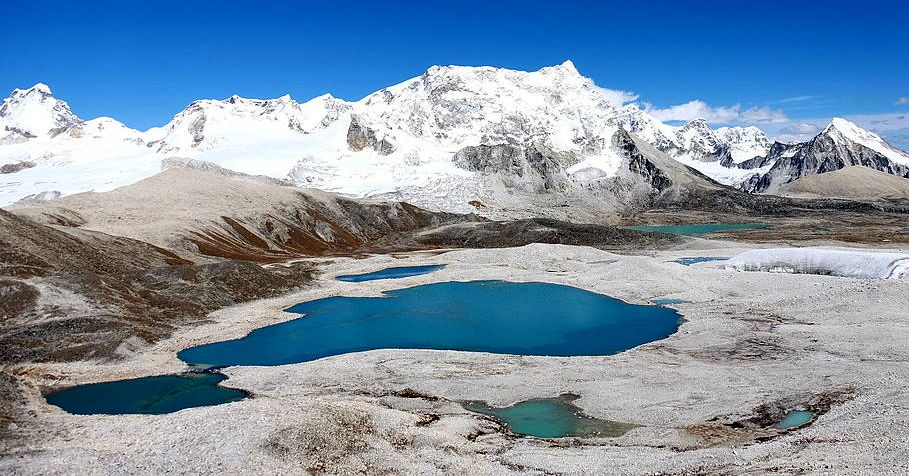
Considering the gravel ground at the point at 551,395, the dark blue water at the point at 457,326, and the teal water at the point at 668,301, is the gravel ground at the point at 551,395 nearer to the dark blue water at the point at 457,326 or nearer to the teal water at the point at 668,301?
the dark blue water at the point at 457,326

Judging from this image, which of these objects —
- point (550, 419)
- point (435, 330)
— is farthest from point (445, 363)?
point (435, 330)

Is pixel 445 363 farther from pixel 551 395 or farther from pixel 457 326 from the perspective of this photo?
pixel 457 326

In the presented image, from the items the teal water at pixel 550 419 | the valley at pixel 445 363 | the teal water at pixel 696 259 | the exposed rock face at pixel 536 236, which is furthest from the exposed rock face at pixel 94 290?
the exposed rock face at pixel 536 236

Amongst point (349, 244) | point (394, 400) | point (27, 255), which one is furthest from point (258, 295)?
point (349, 244)

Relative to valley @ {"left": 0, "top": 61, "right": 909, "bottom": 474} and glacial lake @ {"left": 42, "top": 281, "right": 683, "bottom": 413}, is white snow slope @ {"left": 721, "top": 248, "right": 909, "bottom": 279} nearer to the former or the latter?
valley @ {"left": 0, "top": 61, "right": 909, "bottom": 474}

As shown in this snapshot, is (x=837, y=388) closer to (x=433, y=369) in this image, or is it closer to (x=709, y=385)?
(x=709, y=385)

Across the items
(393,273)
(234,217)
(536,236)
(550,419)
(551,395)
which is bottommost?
(550,419)
